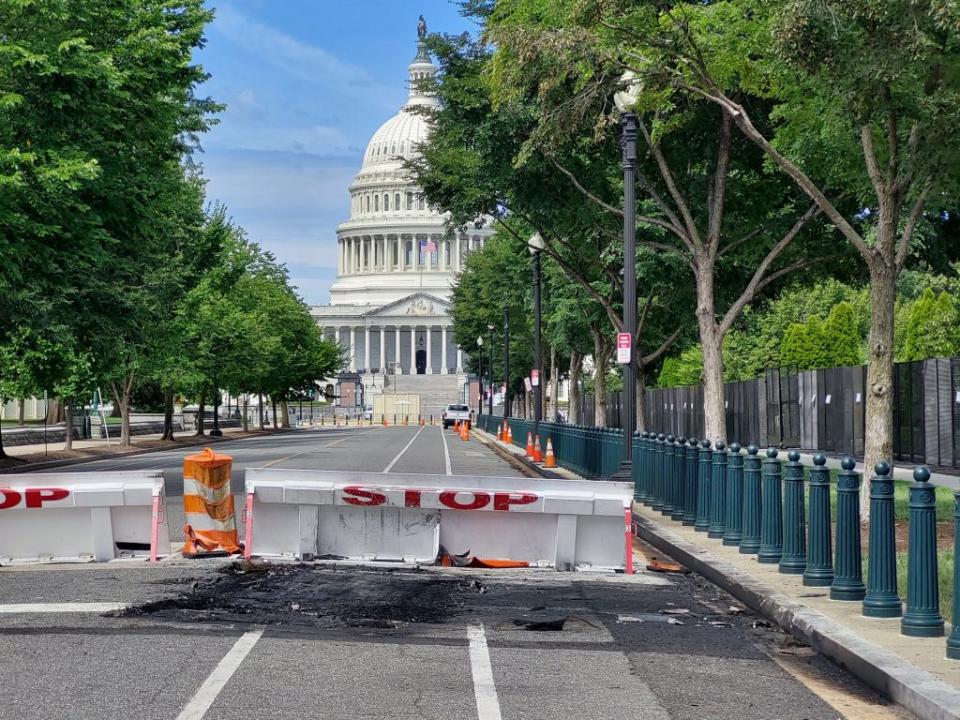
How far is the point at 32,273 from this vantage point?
2791cm

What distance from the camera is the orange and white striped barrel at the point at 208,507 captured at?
47.8 ft

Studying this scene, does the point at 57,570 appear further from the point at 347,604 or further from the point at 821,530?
the point at 821,530

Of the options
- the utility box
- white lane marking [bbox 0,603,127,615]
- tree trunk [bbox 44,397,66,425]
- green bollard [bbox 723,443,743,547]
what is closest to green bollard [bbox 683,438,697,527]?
green bollard [bbox 723,443,743,547]

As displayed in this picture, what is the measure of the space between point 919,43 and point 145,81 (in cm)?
1633

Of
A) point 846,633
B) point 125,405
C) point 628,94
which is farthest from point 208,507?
point 125,405

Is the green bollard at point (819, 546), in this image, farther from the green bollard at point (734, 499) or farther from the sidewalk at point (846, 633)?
the green bollard at point (734, 499)

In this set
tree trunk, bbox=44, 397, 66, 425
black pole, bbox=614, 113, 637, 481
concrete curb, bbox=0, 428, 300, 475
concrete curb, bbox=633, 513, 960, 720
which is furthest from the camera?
tree trunk, bbox=44, 397, 66, 425

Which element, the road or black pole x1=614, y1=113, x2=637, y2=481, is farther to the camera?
black pole x1=614, y1=113, x2=637, y2=481

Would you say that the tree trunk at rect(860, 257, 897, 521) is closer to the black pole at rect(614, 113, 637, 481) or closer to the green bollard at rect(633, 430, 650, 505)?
the green bollard at rect(633, 430, 650, 505)

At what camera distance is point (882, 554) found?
10.3 meters

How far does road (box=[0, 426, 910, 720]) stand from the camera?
7.64 metres

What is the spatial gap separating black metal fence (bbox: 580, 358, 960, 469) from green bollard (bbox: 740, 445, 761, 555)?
58.4 feet

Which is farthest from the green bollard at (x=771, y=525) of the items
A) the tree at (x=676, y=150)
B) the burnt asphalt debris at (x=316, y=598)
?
the tree at (x=676, y=150)

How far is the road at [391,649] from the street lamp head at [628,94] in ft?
30.6
